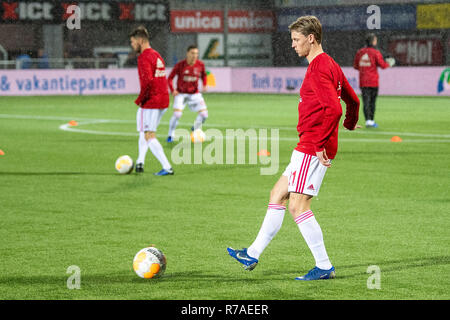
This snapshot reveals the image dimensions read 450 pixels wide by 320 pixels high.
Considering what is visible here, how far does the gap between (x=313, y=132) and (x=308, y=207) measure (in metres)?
0.59

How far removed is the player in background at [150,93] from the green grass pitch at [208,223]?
1.66ft

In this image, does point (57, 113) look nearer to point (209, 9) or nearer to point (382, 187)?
point (382, 187)

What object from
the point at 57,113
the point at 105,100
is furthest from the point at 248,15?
the point at 57,113

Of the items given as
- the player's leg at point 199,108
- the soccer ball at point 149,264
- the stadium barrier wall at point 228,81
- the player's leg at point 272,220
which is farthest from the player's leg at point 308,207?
the stadium barrier wall at point 228,81

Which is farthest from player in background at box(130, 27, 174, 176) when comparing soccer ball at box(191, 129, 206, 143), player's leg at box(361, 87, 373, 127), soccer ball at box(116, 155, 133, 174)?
player's leg at box(361, 87, 373, 127)

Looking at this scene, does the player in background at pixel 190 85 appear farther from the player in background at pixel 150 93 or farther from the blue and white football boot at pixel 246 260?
the blue and white football boot at pixel 246 260

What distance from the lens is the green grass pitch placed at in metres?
6.75

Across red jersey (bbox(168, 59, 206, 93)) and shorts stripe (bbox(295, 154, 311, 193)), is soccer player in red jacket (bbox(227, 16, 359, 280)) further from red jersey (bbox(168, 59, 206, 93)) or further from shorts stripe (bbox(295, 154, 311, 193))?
red jersey (bbox(168, 59, 206, 93))

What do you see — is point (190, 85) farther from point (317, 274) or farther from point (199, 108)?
point (317, 274)

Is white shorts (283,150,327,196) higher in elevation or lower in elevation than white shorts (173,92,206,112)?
higher

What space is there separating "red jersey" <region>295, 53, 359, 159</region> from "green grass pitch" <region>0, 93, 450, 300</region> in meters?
1.09

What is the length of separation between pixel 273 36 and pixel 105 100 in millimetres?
22691

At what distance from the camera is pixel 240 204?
10852 mm
